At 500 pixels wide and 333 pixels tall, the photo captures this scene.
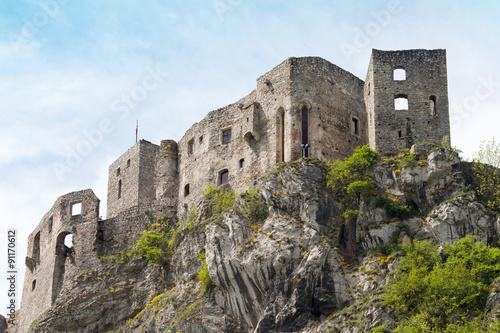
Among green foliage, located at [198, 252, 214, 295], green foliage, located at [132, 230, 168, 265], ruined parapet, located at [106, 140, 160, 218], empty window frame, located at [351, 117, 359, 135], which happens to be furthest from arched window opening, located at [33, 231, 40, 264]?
empty window frame, located at [351, 117, 359, 135]

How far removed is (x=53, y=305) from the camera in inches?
1948

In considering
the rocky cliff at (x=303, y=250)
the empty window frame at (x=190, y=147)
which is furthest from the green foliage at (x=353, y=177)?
the empty window frame at (x=190, y=147)

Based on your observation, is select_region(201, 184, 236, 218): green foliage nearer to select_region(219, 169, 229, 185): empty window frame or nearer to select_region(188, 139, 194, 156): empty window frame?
select_region(219, 169, 229, 185): empty window frame

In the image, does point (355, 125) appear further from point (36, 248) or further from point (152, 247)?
Answer: point (36, 248)

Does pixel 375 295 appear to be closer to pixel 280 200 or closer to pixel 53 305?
pixel 280 200

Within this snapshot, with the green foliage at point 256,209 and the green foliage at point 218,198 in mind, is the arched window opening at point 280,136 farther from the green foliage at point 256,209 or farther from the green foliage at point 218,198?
the green foliage at point 256,209

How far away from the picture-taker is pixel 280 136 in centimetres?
4803

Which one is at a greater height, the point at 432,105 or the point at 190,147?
the point at 432,105

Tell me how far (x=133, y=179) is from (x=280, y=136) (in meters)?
14.2

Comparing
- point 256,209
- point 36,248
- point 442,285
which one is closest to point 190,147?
point 256,209

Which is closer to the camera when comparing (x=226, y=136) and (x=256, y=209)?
(x=256, y=209)

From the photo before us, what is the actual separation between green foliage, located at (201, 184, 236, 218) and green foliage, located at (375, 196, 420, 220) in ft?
27.2

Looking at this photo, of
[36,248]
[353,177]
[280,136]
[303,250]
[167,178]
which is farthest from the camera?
[36,248]

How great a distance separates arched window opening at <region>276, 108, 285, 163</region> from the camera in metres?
47.6
